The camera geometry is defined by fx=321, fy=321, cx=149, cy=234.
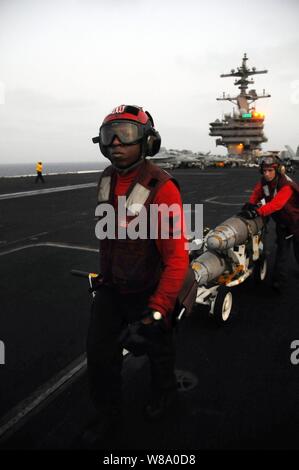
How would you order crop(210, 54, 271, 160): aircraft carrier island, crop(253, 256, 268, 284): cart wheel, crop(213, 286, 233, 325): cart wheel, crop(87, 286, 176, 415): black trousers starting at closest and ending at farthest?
crop(87, 286, 176, 415): black trousers
crop(213, 286, 233, 325): cart wheel
crop(253, 256, 268, 284): cart wheel
crop(210, 54, 271, 160): aircraft carrier island

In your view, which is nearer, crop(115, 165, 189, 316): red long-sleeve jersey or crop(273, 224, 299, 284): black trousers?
crop(115, 165, 189, 316): red long-sleeve jersey

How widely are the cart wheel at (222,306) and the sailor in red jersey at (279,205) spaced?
1.50m

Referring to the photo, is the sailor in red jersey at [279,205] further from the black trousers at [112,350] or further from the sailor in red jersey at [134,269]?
the black trousers at [112,350]

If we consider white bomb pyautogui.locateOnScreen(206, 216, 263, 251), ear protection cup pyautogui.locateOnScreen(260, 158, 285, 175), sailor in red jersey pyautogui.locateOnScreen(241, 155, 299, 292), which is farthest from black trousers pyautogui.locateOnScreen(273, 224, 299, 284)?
ear protection cup pyautogui.locateOnScreen(260, 158, 285, 175)

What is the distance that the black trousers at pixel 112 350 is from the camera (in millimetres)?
2613

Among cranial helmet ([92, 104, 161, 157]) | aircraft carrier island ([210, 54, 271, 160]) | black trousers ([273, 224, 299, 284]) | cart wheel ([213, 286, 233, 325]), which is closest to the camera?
cranial helmet ([92, 104, 161, 157])

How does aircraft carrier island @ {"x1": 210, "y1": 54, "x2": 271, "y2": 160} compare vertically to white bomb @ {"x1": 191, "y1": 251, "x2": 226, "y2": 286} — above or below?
above

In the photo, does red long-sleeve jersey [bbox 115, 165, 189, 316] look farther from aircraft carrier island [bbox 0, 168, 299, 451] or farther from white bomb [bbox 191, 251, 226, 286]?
white bomb [bbox 191, 251, 226, 286]

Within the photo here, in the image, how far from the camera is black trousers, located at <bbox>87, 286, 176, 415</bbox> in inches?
103

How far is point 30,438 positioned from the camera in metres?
2.65

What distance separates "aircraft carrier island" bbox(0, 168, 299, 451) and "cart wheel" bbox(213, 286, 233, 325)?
0.15 meters

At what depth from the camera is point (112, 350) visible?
2650 mm

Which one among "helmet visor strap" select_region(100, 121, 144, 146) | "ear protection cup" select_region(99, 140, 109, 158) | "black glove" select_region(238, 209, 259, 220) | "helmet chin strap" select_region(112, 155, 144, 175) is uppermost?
"helmet visor strap" select_region(100, 121, 144, 146)

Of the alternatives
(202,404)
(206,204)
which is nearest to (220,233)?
(202,404)
